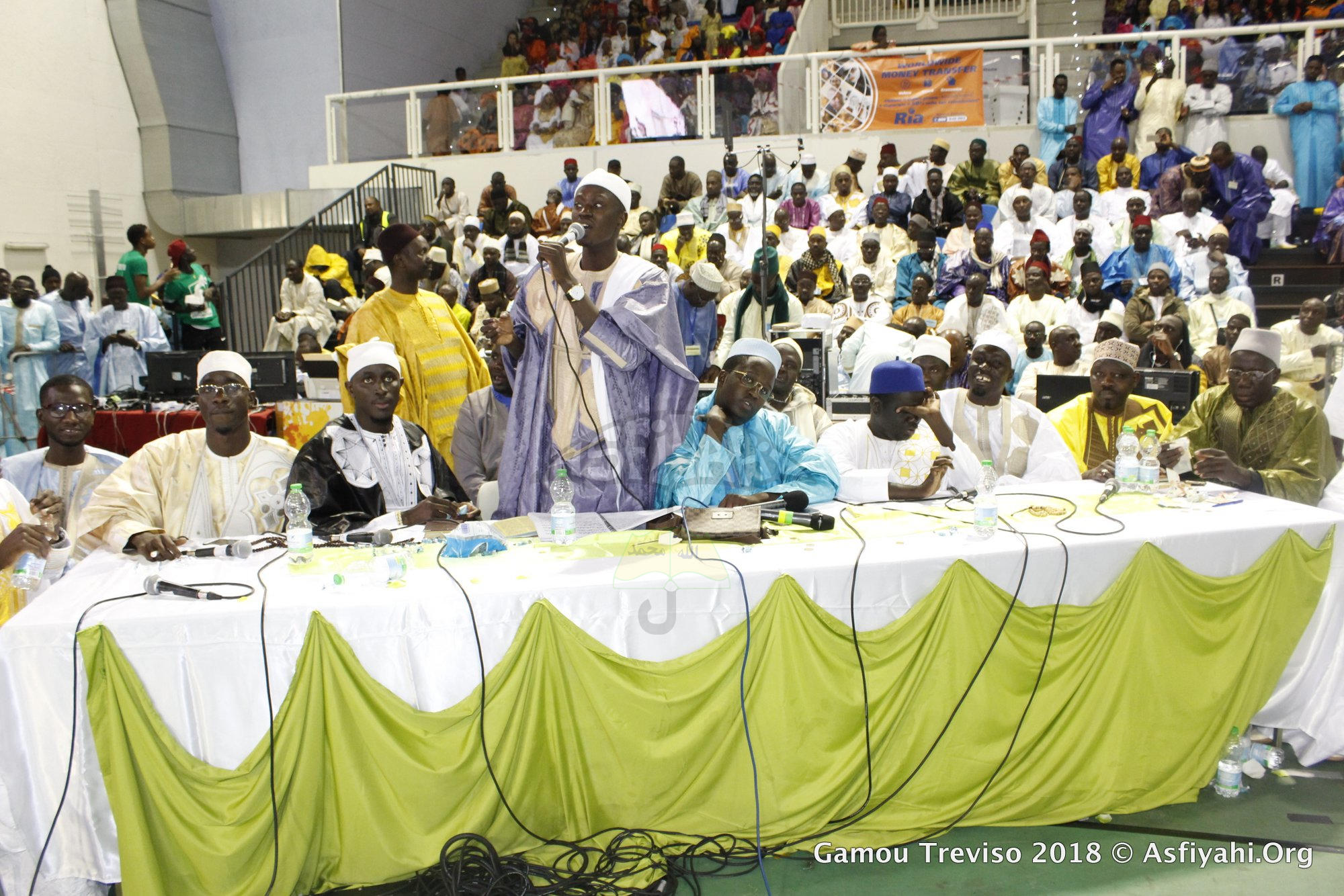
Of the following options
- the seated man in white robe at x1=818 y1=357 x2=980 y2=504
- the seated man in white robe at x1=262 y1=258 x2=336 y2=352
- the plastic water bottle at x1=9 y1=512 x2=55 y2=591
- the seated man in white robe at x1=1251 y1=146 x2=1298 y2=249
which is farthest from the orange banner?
the plastic water bottle at x1=9 y1=512 x2=55 y2=591

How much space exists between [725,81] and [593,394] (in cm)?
1165

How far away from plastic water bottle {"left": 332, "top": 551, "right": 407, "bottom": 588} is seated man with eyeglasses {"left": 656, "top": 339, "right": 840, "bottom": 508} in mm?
1212

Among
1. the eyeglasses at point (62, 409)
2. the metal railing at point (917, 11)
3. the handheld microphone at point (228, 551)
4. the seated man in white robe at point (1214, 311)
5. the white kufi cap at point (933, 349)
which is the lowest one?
the handheld microphone at point (228, 551)

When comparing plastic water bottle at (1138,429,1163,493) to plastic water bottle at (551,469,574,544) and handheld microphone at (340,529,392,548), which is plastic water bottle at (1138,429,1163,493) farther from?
handheld microphone at (340,529,392,548)

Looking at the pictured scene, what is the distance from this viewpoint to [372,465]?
4.21 m

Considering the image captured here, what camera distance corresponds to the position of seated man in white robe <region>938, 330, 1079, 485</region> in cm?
511

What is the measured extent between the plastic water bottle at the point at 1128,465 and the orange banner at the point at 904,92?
1020 centimetres

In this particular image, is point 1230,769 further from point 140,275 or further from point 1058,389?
point 140,275

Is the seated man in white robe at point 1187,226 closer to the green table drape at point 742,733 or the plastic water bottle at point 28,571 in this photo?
the green table drape at point 742,733

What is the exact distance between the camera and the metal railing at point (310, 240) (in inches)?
509

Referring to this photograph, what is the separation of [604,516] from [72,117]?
14.5 metres

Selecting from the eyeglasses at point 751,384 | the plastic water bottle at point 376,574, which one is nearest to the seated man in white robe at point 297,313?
the eyeglasses at point 751,384

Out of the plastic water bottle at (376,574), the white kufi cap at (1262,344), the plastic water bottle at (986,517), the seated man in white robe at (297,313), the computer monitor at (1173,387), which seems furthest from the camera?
the seated man in white robe at (297,313)

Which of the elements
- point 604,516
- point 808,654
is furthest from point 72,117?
point 808,654
